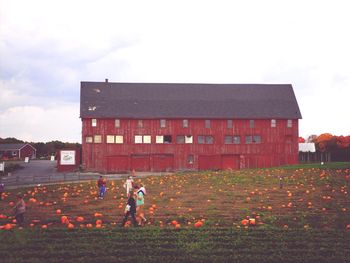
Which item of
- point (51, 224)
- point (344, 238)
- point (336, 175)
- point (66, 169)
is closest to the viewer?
point (344, 238)

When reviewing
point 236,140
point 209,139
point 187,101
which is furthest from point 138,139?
point 236,140

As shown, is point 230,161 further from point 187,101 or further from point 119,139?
point 119,139

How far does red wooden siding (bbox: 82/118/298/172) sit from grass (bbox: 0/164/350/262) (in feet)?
93.0

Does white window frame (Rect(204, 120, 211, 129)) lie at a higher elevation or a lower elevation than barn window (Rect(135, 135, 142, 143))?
higher

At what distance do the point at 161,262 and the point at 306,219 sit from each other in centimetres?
883

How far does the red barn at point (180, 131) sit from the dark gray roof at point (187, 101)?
139 mm

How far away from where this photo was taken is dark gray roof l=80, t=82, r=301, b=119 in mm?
60938

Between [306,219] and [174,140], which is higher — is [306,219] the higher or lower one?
the lower one

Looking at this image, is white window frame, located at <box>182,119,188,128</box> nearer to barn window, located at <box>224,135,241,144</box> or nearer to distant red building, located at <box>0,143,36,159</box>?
barn window, located at <box>224,135,241,144</box>

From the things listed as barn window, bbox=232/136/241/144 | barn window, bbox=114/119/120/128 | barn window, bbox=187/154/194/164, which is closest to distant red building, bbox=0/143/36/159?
barn window, bbox=114/119/120/128

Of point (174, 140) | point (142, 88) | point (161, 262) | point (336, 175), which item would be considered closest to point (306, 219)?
point (161, 262)

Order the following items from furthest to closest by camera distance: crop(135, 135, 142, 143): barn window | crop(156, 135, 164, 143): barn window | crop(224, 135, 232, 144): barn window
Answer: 1. crop(224, 135, 232, 144): barn window
2. crop(156, 135, 164, 143): barn window
3. crop(135, 135, 142, 143): barn window

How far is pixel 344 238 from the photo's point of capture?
16.2 metres

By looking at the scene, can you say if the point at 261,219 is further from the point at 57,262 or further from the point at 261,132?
the point at 261,132
